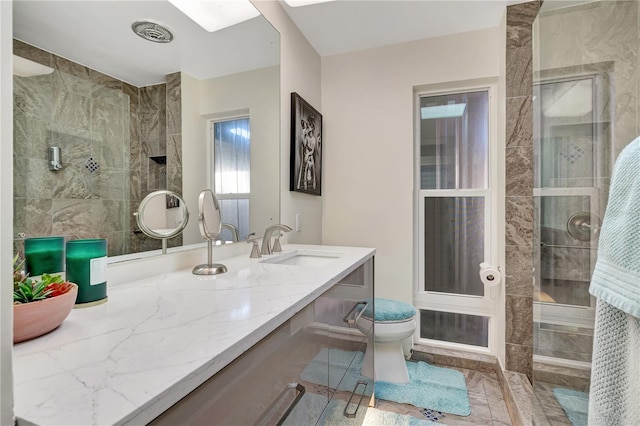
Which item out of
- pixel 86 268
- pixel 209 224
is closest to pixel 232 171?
pixel 209 224

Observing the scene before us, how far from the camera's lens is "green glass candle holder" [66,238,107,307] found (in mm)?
703

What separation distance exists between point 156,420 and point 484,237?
2302 mm

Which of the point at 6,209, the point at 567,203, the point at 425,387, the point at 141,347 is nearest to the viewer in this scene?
the point at 6,209

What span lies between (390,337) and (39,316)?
165 centimetres

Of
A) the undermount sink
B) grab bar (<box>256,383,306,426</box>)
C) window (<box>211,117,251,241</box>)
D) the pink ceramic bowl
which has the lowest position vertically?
grab bar (<box>256,383,306,426</box>)

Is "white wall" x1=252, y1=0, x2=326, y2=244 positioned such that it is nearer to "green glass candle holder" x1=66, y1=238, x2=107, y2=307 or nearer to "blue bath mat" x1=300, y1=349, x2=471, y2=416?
"blue bath mat" x1=300, y1=349, x2=471, y2=416

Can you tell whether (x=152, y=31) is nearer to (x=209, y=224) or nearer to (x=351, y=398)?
(x=209, y=224)

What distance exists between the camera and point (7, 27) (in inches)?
14.0

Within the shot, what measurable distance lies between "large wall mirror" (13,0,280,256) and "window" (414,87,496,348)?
1.45m

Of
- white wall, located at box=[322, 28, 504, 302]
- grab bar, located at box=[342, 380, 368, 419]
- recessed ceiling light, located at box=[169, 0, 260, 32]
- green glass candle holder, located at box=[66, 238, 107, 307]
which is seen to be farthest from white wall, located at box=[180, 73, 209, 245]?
white wall, located at box=[322, 28, 504, 302]

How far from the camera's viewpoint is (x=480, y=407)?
1.74 m

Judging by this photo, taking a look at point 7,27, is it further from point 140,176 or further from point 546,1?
point 546,1

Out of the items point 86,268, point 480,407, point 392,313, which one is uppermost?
point 86,268

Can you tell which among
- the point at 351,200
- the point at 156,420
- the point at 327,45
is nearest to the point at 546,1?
the point at 327,45
